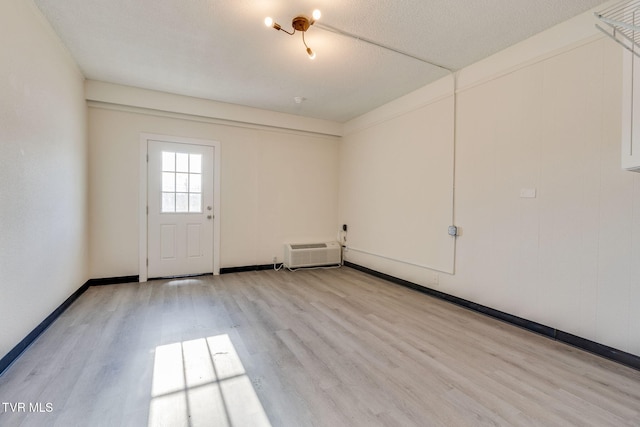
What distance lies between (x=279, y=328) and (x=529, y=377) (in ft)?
6.38

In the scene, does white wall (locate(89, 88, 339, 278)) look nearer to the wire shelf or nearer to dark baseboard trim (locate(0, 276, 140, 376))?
dark baseboard trim (locate(0, 276, 140, 376))

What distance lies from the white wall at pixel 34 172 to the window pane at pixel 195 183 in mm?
1412

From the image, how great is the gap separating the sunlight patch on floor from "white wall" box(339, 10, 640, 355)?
2620 millimetres

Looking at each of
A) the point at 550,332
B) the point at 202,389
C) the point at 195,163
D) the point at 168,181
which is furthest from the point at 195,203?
the point at 550,332

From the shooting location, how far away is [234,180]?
4852mm

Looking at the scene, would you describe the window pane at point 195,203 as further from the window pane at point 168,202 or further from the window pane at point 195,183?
the window pane at point 168,202

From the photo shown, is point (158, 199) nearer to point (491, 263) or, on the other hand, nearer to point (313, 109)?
point (313, 109)

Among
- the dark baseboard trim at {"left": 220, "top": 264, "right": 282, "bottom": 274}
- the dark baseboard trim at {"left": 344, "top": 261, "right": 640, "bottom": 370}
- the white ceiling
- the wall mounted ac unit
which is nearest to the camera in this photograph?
the dark baseboard trim at {"left": 344, "top": 261, "right": 640, "bottom": 370}

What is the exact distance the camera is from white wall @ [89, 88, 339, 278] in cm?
403

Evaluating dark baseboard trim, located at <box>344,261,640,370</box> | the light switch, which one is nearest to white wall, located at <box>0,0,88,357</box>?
dark baseboard trim, located at <box>344,261,640,370</box>

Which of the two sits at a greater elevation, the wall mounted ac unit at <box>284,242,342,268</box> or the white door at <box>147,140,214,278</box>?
the white door at <box>147,140,214,278</box>

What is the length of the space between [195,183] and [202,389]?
342 centimetres

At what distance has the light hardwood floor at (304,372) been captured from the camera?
1593mm

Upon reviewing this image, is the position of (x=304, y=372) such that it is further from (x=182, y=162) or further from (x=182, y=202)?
(x=182, y=162)
